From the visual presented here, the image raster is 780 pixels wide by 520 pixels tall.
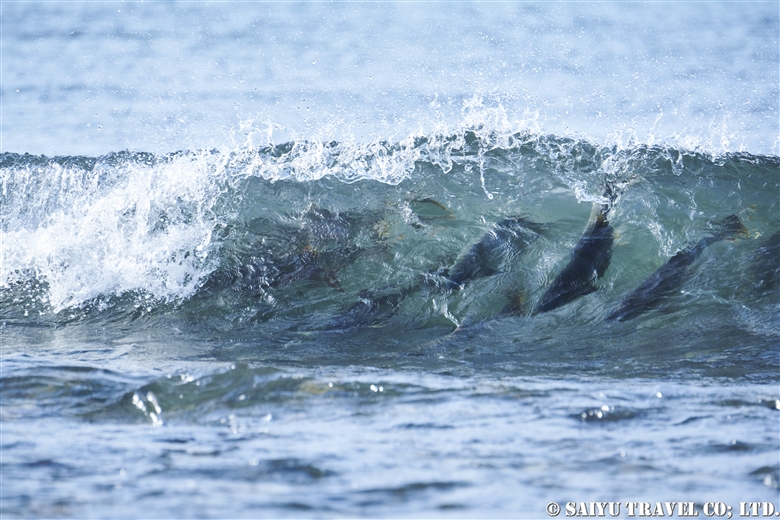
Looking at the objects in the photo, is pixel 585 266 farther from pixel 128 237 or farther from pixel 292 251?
pixel 128 237

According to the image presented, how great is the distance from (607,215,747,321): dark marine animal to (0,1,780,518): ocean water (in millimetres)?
29

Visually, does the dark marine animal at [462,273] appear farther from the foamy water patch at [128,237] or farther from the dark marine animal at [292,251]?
the foamy water patch at [128,237]

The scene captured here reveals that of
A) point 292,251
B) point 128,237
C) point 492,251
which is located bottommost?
point 492,251

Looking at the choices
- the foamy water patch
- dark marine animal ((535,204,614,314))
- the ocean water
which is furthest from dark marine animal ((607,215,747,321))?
the foamy water patch

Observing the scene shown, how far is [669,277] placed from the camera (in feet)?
22.1

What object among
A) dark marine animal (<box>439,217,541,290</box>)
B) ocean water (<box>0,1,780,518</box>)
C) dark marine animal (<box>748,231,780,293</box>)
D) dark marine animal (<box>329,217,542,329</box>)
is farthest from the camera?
dark marine animal (<box>748,231,780,293</box>)

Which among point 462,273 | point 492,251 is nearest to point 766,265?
point 492,251

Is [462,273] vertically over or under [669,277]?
over

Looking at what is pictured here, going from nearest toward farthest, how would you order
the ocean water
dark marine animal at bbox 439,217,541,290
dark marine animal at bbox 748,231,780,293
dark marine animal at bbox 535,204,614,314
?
1. the ocean water
2. dark marine animal at bbox 535,204,614,314
3. dark marine animal at bbox 439,217,541,290
4. dark marine animal at bbox 748,231,780,293

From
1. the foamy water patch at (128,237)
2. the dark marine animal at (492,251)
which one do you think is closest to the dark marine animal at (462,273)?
the dark marine animal at (492,251)

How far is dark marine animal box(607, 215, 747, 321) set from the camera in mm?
6316

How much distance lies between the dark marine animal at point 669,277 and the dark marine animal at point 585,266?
0.35m

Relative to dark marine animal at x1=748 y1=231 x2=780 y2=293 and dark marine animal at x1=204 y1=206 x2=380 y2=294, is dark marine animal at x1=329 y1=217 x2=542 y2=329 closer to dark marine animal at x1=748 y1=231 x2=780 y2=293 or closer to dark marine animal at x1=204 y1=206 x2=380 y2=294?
dark marine animal at x1=204 y1=206 x2=380 y2=294

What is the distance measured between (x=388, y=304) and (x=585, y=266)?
171cm
